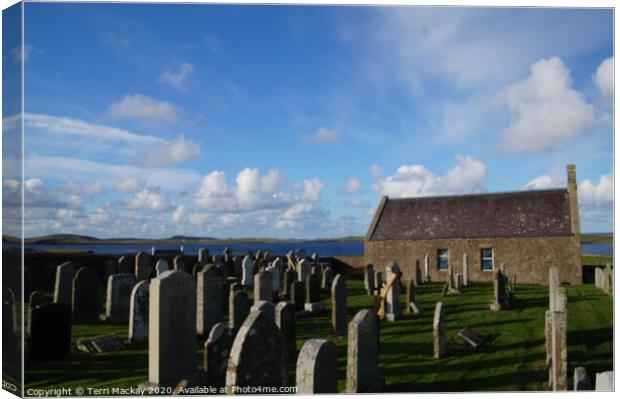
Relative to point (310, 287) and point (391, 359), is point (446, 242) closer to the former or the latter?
point (310, 287)

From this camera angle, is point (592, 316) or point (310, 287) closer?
point (592, 316)

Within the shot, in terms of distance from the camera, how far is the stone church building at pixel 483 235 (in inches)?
972

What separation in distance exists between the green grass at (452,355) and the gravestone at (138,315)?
438mm

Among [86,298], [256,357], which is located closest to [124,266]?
[86,298]

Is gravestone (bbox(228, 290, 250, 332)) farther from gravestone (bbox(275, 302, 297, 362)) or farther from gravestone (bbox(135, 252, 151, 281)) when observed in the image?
gravestone (bbox(135, 252, 151, 281))

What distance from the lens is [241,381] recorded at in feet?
19.7

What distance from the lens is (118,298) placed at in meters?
15.2

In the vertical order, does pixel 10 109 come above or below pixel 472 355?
above

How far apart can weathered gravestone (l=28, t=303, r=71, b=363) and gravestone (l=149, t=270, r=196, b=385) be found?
3.33 metres

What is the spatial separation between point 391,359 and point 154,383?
15.0ft

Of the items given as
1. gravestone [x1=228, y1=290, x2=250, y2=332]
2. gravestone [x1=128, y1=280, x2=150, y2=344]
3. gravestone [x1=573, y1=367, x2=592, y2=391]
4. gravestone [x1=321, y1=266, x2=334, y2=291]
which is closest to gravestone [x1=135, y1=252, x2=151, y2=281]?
gravestone [x1=321, y1=266, x2=334, y2=291]

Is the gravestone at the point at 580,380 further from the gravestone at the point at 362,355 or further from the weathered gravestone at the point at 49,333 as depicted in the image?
the weathered gravestone at the point at 49,333

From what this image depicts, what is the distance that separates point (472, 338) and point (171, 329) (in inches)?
255

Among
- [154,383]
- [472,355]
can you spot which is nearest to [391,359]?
[472,355]
